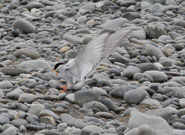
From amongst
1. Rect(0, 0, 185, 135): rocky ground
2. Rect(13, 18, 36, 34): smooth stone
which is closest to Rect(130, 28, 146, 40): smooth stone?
Rect(0, 0, 185, 135): rocky ground

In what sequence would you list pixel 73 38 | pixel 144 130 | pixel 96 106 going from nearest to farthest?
pixel 144 130 → pixel 96 106 → pixel 73 38

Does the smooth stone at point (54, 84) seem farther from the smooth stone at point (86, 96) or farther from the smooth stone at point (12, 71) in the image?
the smooth stone at point (12, 71)

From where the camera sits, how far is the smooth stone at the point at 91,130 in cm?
328

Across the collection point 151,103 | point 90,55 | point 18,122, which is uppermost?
point 90,55

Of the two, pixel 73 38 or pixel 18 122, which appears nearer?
pixel 18 122

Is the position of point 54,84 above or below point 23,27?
above

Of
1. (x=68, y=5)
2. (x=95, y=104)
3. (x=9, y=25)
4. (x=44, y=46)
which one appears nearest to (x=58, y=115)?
(x=95, y=104)

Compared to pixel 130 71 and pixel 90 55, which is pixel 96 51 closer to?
pixel 90 55

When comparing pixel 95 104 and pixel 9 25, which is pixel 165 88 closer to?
pixel 95 104

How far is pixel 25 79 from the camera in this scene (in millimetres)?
4613

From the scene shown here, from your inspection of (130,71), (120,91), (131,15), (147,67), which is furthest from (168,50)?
(131,15)

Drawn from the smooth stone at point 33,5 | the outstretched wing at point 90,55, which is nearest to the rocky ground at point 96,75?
the smooth stone at point 33,5

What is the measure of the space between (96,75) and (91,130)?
1.61 metres

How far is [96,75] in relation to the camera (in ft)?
15.9
